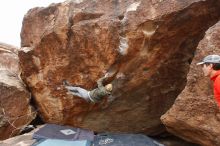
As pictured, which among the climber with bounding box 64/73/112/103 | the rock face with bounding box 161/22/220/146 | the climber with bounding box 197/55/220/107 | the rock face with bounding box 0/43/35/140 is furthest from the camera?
the rock face with bounding box 0/43/35/140

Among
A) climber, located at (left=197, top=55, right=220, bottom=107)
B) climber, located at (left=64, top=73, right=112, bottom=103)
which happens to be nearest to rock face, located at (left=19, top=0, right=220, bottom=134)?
climber, located at (left=64, top=73, right=112, bottom=103)

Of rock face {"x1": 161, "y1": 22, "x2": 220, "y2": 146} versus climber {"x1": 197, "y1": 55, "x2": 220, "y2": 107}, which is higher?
climber {"x1": 197, "y1": 55, "x2": 220, "y2": 107}

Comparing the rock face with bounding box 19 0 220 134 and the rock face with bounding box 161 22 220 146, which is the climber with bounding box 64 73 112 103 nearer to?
the rock face with bounding box 19 0 220 134

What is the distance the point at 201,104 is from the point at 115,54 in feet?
8.25

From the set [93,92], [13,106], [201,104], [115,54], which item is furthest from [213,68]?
[13,106]

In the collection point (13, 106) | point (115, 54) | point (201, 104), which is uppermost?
point (115, 54)

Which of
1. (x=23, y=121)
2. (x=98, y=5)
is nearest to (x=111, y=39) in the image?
(x=98, y=5)

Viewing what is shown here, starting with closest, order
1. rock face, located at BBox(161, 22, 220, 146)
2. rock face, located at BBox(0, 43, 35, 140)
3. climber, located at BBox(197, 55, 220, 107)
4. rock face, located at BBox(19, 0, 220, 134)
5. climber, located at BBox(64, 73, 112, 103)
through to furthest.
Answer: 1. climber, located at BBox(197, 55, 220, 107)
2. rock face, located at BBox(161, 22, 220, 146)
3. climber, located at BBox(64, 73, 112, 103)
4. rock face, located at BBox(19, 0, 220, 134)
5. rock face, located at BBox(0, 43, 35, 140)

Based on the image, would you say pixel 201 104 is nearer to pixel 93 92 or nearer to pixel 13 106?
pixel 93 92

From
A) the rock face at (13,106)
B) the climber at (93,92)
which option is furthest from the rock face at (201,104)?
the rock face at (13,106)

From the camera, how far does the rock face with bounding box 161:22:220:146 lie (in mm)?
8421

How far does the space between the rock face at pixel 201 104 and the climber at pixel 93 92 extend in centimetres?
160

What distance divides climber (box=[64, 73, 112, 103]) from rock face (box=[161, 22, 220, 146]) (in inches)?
63.2

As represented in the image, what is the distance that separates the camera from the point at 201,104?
337 inches
